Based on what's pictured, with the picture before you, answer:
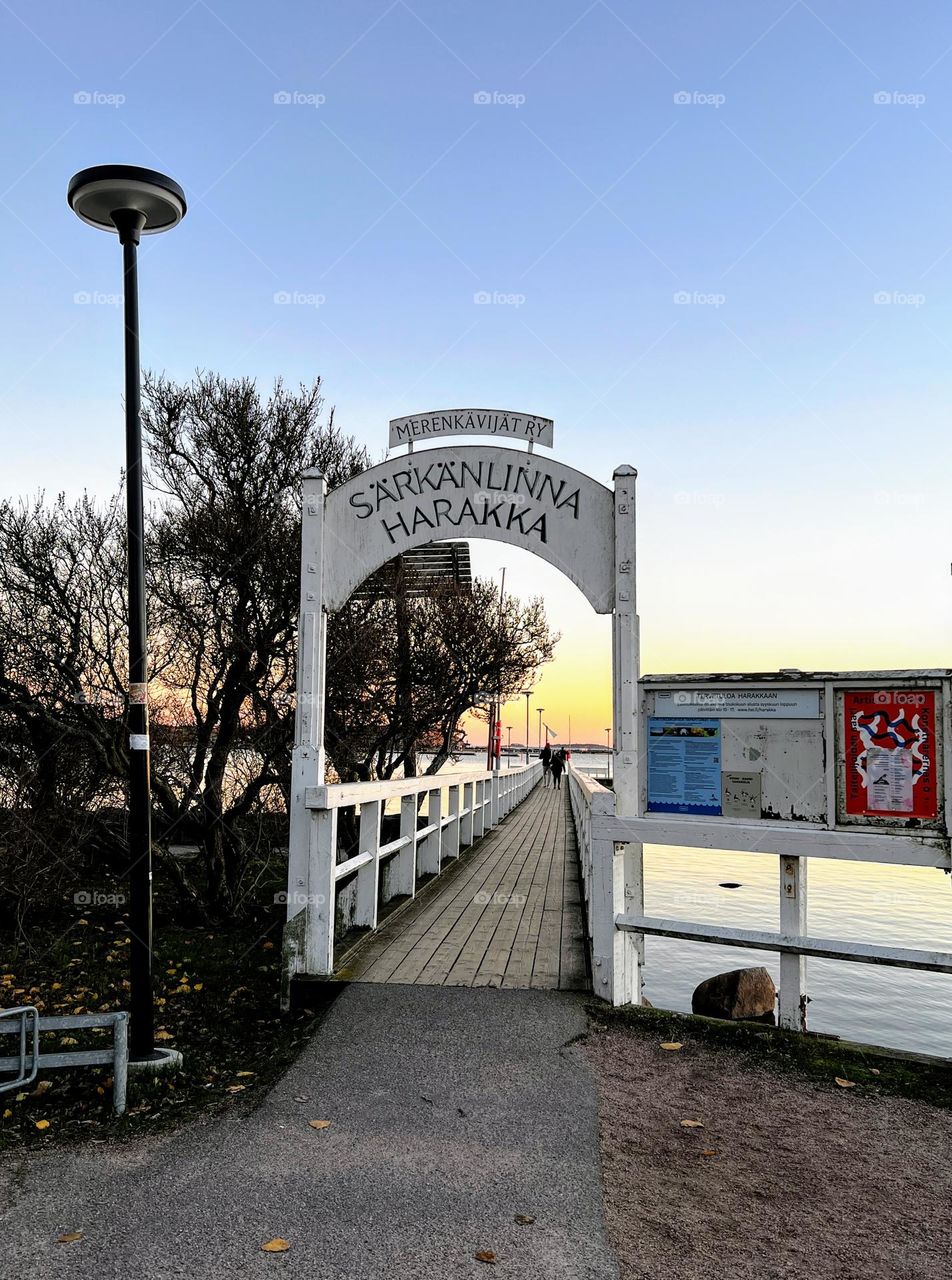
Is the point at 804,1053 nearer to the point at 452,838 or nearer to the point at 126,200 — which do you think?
the point at 126,200

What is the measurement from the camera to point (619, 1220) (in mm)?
3373

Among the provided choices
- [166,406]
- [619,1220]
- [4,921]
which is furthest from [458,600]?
[619,1220]

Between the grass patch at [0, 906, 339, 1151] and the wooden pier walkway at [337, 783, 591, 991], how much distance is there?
0.75m

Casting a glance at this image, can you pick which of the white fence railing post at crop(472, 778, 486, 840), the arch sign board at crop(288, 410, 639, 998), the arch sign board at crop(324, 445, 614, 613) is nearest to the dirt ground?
the arch sign board at crop(288, 410, 639, 998)

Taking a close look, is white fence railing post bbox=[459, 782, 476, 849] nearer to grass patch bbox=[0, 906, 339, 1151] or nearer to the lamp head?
grass patch bbox=[0, 906, 339, 1151]

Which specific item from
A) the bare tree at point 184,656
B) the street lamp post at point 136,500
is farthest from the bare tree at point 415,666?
the street lamp post at point 136,500

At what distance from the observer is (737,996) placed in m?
10.4

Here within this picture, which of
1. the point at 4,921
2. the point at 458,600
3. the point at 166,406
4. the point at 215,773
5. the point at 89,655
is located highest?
the point at 166,406

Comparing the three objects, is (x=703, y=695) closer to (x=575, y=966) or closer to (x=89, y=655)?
(x=575, y=966)

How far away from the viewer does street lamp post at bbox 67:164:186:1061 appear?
5.18 metres

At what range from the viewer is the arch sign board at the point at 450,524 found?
6363 mm

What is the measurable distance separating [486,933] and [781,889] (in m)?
2.98

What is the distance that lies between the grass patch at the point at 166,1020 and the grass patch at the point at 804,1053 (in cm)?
195

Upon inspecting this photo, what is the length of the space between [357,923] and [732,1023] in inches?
128
